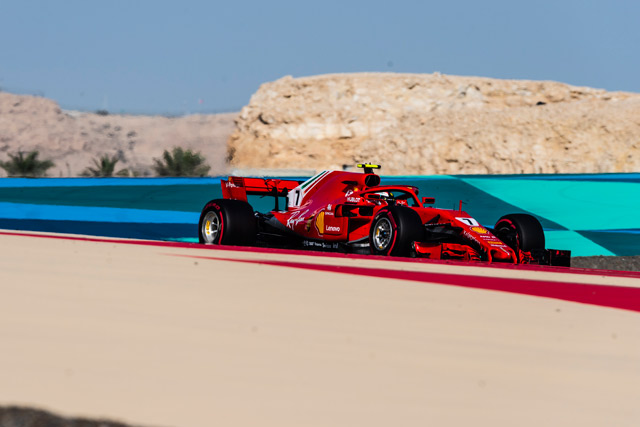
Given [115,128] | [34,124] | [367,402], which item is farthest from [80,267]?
[115,128]

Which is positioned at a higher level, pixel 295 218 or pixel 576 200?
pixel 576 200

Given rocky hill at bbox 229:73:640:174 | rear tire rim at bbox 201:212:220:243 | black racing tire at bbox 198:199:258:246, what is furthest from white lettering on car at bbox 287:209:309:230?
rocky hill at bbox 229:73:640:174

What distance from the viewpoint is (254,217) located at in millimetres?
10703

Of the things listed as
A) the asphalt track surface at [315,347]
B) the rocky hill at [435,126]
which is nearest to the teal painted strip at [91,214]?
the asphalt track surface at [315,347]

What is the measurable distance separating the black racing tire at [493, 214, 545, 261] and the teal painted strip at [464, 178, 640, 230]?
298cm

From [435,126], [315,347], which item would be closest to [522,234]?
[315,347]

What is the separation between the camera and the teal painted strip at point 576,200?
12.4m

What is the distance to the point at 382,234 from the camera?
9352mm

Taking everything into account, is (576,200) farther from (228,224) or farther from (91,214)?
(91,214)

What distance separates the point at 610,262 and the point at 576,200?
4.13 ft

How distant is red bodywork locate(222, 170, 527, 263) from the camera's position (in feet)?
30.2

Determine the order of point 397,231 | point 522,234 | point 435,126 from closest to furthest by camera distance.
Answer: point 397,231 → point 522,234 → point 435,126

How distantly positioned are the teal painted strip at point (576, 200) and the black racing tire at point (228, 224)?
14.4ft

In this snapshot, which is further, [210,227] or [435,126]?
[435,126]
